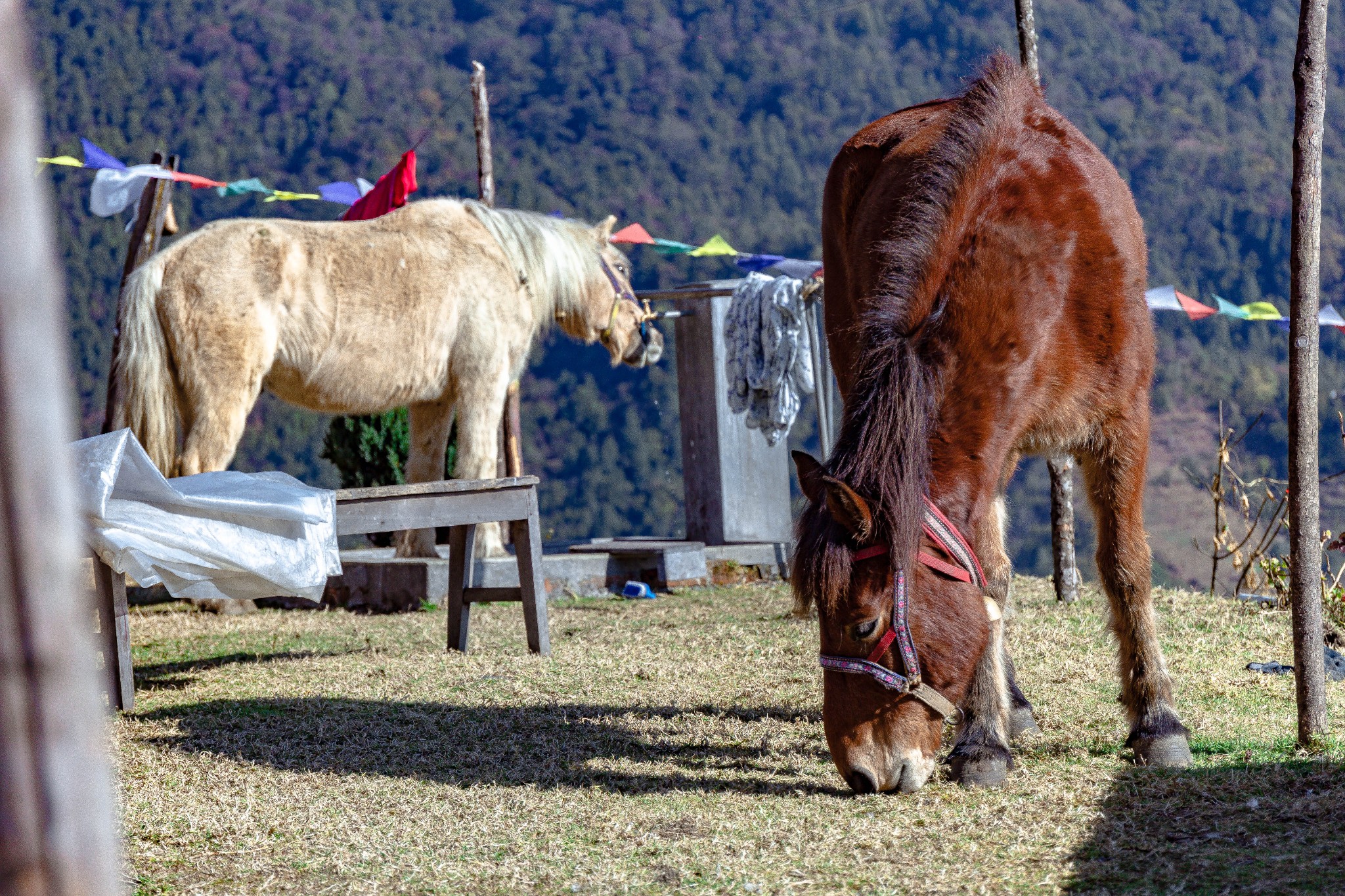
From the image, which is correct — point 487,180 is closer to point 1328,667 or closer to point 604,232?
point 604,232

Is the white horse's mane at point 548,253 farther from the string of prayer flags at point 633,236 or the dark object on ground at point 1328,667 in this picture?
the dark object on ground at point 1328,667

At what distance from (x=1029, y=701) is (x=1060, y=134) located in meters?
1.71

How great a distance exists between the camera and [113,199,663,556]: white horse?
602 centimetres

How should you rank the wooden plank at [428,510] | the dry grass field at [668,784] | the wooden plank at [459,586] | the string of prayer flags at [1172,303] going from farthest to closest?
the string of prayer flags at [1172,303] → the wooden plank at [459,586] → the wooden plank at [428,510] → the dry grass field at [668,784]

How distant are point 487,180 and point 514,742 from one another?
5.78 metres

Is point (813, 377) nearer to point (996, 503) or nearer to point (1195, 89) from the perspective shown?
point (996, 503)

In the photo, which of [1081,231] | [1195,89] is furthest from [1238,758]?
[1195,89]

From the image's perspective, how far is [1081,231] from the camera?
10.3 feet

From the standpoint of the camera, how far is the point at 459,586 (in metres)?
5.29

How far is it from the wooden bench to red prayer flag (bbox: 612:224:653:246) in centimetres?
368

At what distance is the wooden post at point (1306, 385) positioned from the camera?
3.15 m

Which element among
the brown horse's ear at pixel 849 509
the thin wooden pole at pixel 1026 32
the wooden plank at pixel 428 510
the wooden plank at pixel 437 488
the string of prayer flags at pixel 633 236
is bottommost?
the wooden plank at pixel 428 510

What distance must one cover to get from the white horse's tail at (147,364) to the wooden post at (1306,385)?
5008 millimetres

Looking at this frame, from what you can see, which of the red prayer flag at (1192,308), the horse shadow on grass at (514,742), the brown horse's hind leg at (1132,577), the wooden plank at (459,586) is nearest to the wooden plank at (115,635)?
the horse shadow on grass at (514,742)
